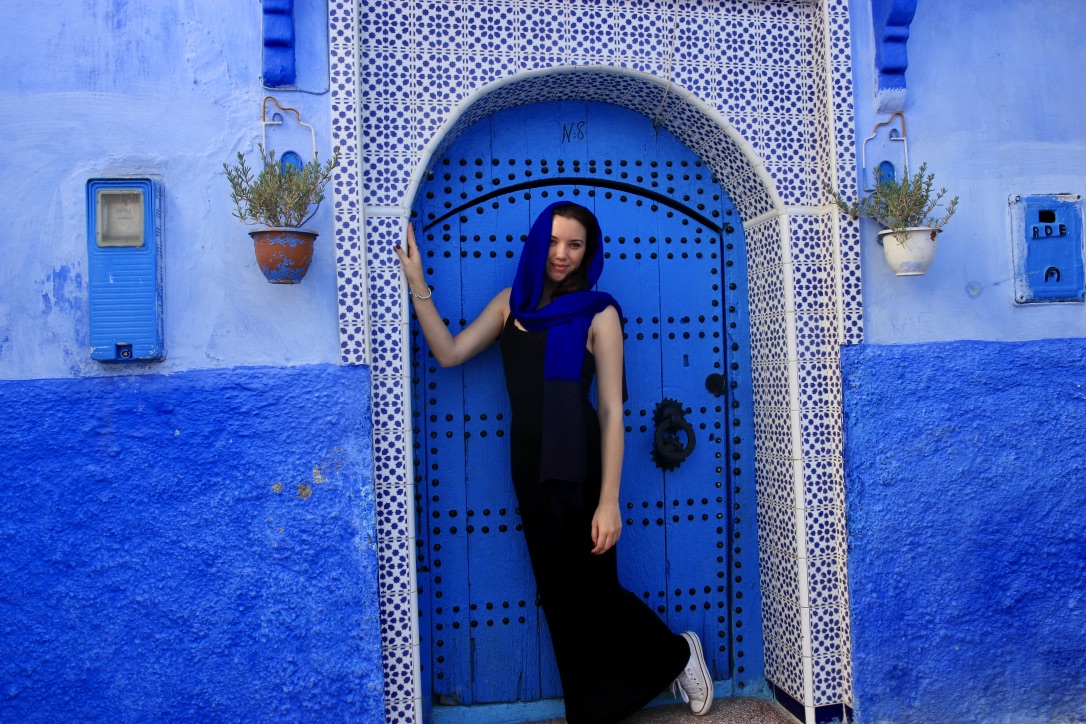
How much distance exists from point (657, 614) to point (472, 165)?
181 cm

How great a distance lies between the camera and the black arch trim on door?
3.20 metres

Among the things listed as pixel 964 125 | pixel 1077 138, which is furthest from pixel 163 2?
pixel 1077 138

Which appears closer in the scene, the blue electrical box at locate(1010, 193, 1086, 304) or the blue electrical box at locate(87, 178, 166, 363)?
the blue electrical box at locate(87, 178, 166, 363)

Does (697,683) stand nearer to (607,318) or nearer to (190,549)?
(607,318)

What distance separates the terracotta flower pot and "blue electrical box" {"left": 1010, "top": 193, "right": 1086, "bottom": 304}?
8.41ft

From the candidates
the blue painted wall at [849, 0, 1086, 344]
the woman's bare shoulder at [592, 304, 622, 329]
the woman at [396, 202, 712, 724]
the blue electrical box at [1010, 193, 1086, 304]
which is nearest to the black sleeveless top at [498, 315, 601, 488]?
the woman at [396, 202, 712, 724]

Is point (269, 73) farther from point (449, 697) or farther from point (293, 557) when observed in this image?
point (449, 697)

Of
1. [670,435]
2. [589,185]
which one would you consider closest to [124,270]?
[589,185]

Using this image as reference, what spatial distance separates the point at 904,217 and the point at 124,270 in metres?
2.56

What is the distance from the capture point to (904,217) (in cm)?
301

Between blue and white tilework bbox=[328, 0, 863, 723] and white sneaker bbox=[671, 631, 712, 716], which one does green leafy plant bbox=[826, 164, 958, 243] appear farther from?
white sneaker bbox=[671, 631, 712, 716]

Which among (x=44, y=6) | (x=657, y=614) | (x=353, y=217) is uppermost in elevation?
(x=44, y=6)

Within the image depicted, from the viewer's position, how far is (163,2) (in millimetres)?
2762

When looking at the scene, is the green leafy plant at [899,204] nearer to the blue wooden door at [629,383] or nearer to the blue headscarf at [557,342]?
the blue wooden door at [629,383]
